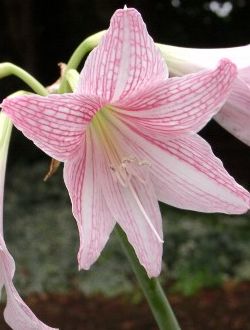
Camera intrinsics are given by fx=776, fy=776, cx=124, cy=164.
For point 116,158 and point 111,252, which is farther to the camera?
point 111,252

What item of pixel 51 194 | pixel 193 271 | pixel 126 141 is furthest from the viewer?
pixel 51 194

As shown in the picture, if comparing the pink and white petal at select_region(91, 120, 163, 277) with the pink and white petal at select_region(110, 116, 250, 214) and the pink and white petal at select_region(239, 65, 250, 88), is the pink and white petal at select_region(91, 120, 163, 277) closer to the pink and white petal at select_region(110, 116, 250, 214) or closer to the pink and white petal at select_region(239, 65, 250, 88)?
the pink and white petal at select_region(110, 116, 250, 214)

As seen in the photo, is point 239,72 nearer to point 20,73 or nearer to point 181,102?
point 181,102

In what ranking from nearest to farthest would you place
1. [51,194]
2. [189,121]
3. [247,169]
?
[189,121]
[51,194]
[247,169]

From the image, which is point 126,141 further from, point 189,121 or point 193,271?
point 193,271

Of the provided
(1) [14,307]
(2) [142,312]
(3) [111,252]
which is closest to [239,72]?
(1) [14,307]

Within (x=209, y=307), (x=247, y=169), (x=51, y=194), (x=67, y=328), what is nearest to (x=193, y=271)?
(x=209, y=307)
